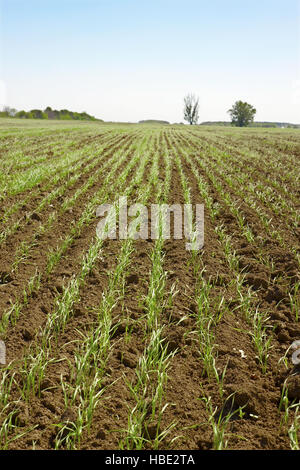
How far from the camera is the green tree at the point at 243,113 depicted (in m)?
87.2

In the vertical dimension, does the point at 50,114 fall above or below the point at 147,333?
above

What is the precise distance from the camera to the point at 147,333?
3.41 metres

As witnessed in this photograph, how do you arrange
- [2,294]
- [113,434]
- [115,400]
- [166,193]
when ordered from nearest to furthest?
1. [113,434]
2. [115,400]
3. [2,294]
4. [166,193]

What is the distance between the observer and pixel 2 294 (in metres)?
3.85

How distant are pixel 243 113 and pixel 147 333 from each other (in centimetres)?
9456

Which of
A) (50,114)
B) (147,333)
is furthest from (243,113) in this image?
(147,333)

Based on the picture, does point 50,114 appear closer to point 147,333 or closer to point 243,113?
point 243,113

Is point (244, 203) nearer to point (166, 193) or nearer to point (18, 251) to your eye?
point (166, 193)

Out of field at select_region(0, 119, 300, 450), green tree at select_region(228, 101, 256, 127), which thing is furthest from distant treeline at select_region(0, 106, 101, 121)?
field at select_region(0, 119, 300, 450)

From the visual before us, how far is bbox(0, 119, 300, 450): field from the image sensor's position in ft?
7.79

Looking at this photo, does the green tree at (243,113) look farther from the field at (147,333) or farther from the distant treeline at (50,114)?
the field at (147,333)
